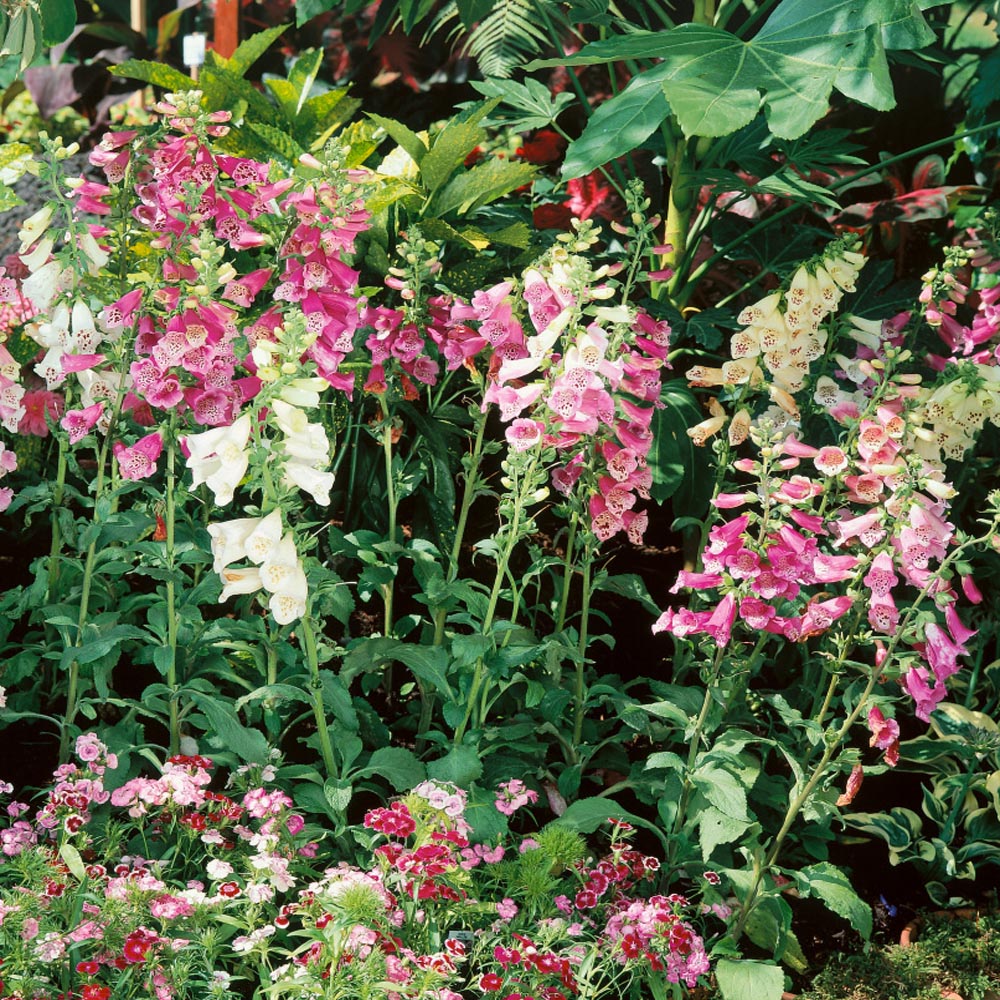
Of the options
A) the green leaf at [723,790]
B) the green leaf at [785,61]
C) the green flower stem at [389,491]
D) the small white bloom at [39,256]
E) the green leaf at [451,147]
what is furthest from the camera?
the green leaf at [451,147]

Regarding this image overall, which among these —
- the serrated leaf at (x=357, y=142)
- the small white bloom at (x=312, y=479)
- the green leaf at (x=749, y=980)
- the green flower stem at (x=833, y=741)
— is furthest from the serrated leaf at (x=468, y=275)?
the green leaf at (x=749, y=980)

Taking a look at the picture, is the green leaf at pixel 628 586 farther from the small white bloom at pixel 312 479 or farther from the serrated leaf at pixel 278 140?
the serrated leaf at pixel 278 140

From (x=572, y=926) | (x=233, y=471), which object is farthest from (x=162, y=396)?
(x=572, y=926)

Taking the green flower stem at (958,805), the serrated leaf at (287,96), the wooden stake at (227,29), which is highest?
the wooden stake at (227,29)

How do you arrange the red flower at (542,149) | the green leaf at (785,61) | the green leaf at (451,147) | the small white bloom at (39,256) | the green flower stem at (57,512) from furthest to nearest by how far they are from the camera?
1. the red flower at (542,149)
2. the green leaf at (451,147)
3. the green flower stem at (57,512)
4. the small white bloom at (39,256)
5. the green leaf at (785,61)

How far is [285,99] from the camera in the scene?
9.14 feet

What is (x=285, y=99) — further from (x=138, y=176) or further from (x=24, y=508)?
(x=24, y=508)

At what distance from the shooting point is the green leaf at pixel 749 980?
180 cm

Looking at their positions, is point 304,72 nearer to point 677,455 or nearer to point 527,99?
point 527,99

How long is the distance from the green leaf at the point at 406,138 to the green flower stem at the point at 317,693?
1.10 meters

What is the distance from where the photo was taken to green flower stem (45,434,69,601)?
2.09 metres

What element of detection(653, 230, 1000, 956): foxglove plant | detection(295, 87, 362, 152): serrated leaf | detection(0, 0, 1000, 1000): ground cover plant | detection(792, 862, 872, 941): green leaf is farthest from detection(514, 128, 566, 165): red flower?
detection(792, 862, 872, 941): green leaf

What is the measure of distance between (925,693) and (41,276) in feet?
5.13

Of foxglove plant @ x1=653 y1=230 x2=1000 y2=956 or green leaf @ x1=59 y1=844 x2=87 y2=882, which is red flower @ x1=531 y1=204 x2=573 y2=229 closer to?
foxglove plant @ x1=653 y1=230 x2=1000 y2=956
